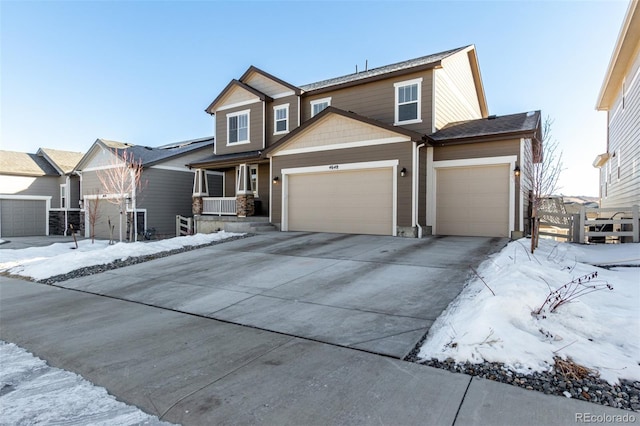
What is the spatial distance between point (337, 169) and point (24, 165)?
23.0 m

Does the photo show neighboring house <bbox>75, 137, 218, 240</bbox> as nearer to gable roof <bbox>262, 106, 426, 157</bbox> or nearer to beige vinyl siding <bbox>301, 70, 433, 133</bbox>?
gable roof <bbox>262, 106, 426, 157</bbox>

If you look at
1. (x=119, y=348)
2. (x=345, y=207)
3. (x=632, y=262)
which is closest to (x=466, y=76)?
(x=345, y=207)

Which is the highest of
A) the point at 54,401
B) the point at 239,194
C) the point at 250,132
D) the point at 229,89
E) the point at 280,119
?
the point at 229,89

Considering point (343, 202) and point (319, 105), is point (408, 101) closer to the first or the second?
point (319, 105)

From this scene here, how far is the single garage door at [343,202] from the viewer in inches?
478

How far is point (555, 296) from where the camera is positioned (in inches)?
169

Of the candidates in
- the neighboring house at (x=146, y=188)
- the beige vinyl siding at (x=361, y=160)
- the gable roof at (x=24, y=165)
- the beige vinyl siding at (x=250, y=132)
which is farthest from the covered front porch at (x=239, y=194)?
the gable roof at (x=24, y=165)

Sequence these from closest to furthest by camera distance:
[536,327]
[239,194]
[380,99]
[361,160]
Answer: [536,327] → [361,160] → [380,99] → [239,194]

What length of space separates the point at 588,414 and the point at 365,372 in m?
1.68

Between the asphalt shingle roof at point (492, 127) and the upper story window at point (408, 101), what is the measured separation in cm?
118

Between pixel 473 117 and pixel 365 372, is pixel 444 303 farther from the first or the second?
pixel 473 117

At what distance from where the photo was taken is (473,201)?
38.9 ft

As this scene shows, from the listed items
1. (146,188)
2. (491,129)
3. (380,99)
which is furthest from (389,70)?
(146,188)

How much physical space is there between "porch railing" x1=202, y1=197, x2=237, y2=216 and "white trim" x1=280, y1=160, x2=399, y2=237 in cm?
328
